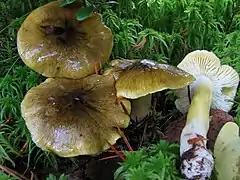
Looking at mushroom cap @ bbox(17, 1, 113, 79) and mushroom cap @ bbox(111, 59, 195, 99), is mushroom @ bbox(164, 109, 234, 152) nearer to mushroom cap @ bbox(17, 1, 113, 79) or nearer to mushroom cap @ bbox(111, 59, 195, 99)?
mushroom cap @ bbox(111, 59, 195, 99)

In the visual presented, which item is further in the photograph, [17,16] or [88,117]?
[17,16]

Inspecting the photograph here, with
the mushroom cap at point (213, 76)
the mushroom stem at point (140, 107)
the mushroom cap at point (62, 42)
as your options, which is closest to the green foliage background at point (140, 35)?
the mushroom cap at point (213, 76)

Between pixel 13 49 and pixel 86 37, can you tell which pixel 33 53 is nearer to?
pixel 86 37

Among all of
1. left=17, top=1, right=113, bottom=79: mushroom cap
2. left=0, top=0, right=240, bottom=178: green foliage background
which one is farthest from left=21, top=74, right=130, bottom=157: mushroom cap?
left=0, top=0, right=240, bottom=178: green foliage background

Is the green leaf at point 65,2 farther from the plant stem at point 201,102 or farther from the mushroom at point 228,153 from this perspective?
the mushroom at point 228,153

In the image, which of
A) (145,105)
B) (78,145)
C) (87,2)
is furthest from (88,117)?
(87,2)

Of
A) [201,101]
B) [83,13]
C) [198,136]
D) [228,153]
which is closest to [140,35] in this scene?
[83,13]
